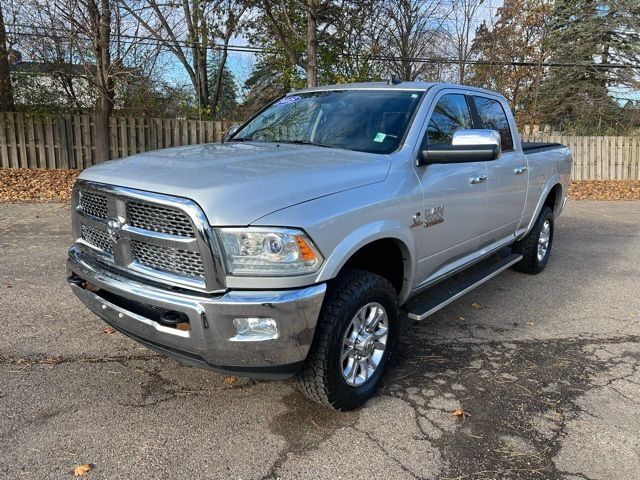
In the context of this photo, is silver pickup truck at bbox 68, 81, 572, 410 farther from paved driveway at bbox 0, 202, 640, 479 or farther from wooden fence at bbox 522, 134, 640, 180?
wooden fence at bbox 522, 134, 640, 180

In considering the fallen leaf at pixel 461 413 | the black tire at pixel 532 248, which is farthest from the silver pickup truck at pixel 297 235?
the black tire at pixel 532 248

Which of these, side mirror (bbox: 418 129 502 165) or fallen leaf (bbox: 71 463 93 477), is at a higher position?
side mirror (bbox: 418 129 502 165)

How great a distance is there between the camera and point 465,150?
3.33m

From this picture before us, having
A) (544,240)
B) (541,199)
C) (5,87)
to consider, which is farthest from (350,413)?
(5,87)

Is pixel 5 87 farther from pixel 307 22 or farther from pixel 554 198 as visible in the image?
pixel 554 198

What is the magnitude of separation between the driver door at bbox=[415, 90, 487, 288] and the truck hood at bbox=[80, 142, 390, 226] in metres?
0.53

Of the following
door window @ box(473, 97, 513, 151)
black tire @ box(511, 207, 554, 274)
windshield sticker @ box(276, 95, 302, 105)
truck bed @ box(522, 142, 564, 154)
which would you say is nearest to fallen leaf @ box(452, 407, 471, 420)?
door window @ box(473, 97, 513, 151)

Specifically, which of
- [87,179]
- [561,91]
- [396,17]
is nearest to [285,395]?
[87,179]

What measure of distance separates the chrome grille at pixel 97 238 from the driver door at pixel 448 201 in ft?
6.28

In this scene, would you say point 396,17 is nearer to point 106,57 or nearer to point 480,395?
point 106,57

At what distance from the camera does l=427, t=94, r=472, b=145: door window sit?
12.5ft

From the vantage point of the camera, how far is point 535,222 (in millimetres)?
5840

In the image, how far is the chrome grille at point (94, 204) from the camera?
2.96 meters

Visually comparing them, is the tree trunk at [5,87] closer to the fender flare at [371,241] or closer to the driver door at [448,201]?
the driver door at [448,201]
